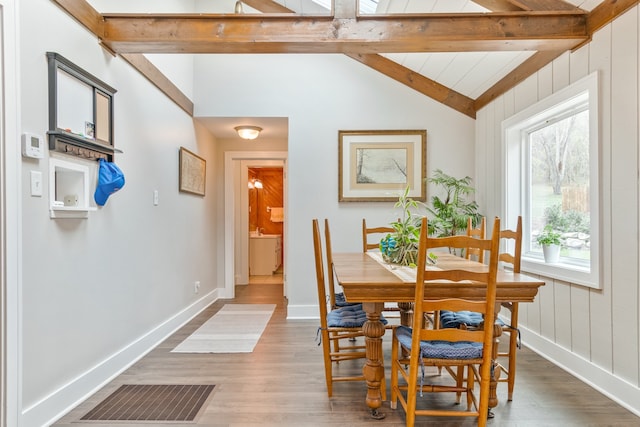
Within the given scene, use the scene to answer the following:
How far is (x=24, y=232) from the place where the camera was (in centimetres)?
175

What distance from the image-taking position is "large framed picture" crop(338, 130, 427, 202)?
4117mm

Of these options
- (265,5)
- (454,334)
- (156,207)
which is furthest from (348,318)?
(265,5)

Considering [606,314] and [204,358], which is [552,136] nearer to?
[606,314]

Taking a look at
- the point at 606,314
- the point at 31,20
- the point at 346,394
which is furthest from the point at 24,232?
the point at 606,314

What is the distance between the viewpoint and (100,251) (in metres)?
2.37

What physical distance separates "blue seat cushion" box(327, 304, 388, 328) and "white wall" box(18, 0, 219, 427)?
148 centimetres

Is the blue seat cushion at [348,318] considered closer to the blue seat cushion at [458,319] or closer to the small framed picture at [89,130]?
the blue seat cushion at [458,319]

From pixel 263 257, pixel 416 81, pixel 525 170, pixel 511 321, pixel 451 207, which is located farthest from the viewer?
pixel 263 257

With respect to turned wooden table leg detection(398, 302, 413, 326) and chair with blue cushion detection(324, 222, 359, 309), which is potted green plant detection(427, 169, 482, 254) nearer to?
turned wooden table leg detection(398, 302, 413, 326)

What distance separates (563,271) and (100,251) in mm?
3183

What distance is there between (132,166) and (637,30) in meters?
3.33

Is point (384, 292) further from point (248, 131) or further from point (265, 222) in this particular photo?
point (265, 222)

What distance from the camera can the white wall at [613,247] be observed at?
81.4 inches

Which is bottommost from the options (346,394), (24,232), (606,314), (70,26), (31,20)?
(346,394)
